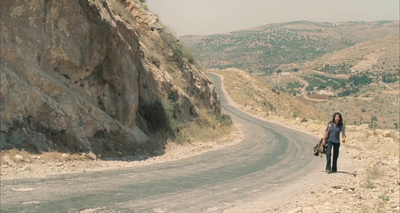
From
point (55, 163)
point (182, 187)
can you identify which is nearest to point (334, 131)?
point (182, 187)

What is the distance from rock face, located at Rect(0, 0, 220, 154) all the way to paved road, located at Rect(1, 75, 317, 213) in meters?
2.01

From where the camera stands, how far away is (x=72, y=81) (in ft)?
40.0

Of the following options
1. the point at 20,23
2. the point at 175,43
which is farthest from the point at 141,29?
the point at 20,23

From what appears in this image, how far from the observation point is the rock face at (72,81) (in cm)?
966

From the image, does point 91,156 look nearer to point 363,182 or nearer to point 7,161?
point 7,161

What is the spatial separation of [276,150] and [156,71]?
7472 millimetres

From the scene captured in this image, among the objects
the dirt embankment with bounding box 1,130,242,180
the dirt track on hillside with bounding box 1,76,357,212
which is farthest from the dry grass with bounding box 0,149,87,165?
the dirt track on hillside with bounding box 1,76,357,212

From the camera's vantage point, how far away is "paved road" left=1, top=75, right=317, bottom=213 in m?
6.30

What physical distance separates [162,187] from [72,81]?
585cm

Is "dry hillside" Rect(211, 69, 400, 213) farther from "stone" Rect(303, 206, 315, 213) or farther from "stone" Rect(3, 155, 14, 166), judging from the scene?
"stone" Rect(3, 155, 14, 166)

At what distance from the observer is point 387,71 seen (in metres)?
156

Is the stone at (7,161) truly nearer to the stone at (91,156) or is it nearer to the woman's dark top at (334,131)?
the stone at (91,156)

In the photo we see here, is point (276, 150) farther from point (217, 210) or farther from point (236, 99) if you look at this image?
point (236, 99)

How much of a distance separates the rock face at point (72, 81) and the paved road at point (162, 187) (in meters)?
2.01
